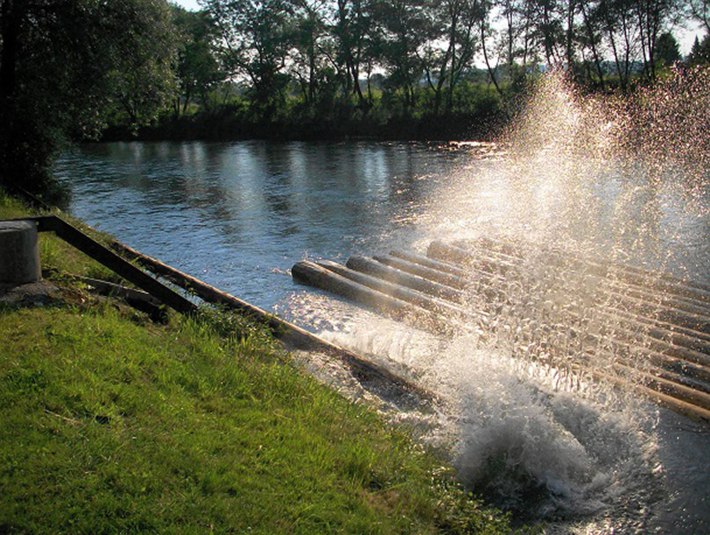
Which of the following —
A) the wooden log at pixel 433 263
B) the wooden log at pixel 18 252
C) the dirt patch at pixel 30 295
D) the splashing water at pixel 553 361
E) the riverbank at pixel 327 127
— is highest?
the riverbank at pixel 327 127

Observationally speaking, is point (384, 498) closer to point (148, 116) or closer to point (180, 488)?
point (180, 488)

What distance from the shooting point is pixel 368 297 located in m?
12.4

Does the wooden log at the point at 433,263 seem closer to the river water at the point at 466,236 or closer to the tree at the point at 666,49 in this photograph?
the river water at the point at 466,236

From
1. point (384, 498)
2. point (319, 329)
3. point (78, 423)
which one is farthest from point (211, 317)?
point (384, 498)

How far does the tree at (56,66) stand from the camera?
19.2m

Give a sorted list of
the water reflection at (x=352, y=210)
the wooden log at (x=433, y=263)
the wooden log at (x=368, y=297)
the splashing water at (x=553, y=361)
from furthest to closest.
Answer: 1. the water reflection at (x=352, y=210)
2. the wooden log at (x=433, y=263)
3. the wooden log at (x=368, y=297)
4. the splashing water at (x=553, y=361)

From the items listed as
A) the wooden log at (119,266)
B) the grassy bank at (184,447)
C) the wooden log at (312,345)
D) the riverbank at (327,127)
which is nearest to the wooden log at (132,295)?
the wooden log at (119,266)

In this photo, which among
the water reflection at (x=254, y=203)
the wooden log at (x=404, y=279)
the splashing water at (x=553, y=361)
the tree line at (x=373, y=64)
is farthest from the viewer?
the tree line at (x=373, y=64)

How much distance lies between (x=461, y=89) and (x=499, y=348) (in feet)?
180

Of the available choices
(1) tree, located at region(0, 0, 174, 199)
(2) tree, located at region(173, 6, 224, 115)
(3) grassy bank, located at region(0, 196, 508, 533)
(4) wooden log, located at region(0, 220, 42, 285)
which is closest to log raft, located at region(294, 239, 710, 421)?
(3) grassy bank, located at region(0, 196, 508, 533)

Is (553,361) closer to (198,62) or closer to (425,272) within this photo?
(425,272)

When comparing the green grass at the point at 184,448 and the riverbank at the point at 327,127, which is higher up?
the riverbank at the point at 327,127

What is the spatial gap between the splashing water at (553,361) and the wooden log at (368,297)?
1.09 ft

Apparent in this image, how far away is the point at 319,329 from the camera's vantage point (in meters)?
11.1
